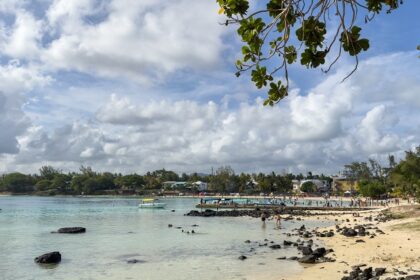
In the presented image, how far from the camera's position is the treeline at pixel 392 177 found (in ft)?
246

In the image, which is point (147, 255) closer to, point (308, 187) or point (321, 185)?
point (308, 187)

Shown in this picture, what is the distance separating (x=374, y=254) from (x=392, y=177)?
68.3 metres

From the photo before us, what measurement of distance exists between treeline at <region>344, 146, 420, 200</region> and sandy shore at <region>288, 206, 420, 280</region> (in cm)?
3096

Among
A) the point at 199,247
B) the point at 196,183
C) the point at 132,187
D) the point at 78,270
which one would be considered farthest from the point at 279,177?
the point at 78,270

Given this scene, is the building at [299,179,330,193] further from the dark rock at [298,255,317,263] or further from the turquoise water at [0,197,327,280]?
the dark rock at [298,255,317,263]

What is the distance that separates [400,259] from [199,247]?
49.5 ft

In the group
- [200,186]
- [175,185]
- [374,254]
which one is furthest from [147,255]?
[175,185]

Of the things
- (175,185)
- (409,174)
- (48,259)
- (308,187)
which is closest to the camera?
(48,259)

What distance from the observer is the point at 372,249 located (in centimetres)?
2606

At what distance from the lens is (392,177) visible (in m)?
87.2

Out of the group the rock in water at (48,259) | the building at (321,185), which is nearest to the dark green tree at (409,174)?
the rock in water at (48,259)

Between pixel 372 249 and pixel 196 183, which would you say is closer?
pixel 372 249

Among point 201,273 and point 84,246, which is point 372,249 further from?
point 84,246

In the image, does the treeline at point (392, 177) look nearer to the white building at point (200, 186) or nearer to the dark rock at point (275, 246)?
the dark rock at point (275, 246)
